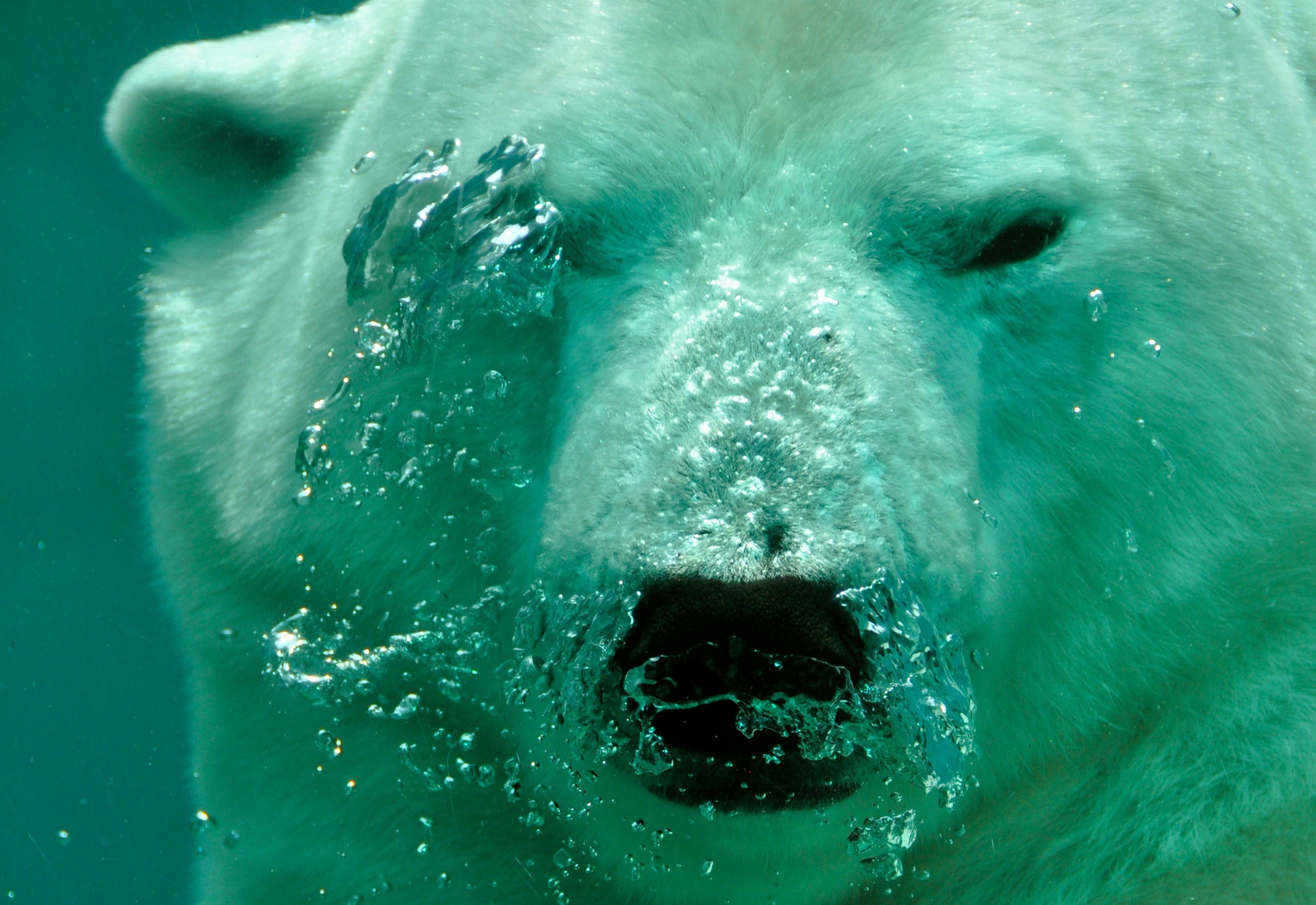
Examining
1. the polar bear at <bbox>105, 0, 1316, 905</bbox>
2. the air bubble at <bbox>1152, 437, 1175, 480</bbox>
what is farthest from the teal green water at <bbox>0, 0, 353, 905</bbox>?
the air bubble at <bbox>1152, 437, 1175, 480</bbox>

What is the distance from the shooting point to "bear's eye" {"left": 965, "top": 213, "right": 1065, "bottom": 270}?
115 centimetres

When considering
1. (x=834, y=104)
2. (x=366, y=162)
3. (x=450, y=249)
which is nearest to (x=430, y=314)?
(x=450, y=249)

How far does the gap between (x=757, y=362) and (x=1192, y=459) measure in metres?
0.64

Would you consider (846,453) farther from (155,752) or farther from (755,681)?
(155,752)

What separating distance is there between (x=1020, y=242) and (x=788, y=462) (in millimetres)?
510

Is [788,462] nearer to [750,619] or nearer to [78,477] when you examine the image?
[750,619]

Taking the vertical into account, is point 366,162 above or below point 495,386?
above

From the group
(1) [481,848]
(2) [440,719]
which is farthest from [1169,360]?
(1) [481,848]

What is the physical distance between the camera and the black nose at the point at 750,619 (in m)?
0.78

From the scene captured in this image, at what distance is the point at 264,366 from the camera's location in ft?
4.79

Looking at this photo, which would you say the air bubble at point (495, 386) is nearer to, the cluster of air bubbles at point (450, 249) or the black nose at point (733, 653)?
the cluster of air bubbles at point (450, 249)

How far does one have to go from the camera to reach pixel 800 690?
816 mm

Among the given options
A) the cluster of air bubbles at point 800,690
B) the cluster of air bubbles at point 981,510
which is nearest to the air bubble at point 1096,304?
Result: the cluster of air bubbles at point 981,510

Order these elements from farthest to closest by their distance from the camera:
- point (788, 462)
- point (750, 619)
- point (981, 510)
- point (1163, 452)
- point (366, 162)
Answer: point (366, 162) → point (1163, 452) → point (981, 510) → point (788, 462) → point (750, 619)
